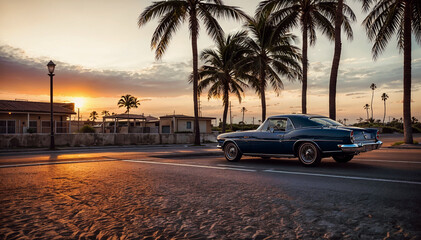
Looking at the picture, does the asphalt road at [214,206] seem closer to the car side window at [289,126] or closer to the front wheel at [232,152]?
the car side window at [289,126]

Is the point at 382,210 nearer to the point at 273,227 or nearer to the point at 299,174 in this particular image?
the point at 273,227

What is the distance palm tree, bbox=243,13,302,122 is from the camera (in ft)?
94.0

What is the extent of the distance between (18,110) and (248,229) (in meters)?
37.5

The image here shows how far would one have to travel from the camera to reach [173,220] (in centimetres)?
362

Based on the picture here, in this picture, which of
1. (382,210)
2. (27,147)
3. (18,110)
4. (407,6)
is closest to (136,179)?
(382,210)

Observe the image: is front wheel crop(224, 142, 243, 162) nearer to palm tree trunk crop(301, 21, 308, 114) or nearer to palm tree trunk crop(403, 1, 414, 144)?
palm tree trunk crop(403, 1, 414, 144)

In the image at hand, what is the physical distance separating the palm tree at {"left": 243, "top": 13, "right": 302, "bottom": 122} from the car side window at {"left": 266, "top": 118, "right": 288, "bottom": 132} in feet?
61.5

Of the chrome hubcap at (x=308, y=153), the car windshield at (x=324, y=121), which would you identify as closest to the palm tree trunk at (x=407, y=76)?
the car windshield at (x=324, y=121)

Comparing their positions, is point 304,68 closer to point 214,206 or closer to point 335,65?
point 335,65

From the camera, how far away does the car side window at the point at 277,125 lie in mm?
9484

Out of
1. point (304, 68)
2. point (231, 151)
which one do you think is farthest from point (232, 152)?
point (304, 68)

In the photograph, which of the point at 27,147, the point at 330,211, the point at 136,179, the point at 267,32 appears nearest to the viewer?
the point at 330,211

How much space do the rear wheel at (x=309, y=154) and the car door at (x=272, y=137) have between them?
549 mm

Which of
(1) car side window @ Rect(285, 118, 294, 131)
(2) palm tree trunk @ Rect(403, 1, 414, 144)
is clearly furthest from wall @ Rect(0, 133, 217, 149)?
(1) car side window @ Rect(285, 118, 294, 131)
